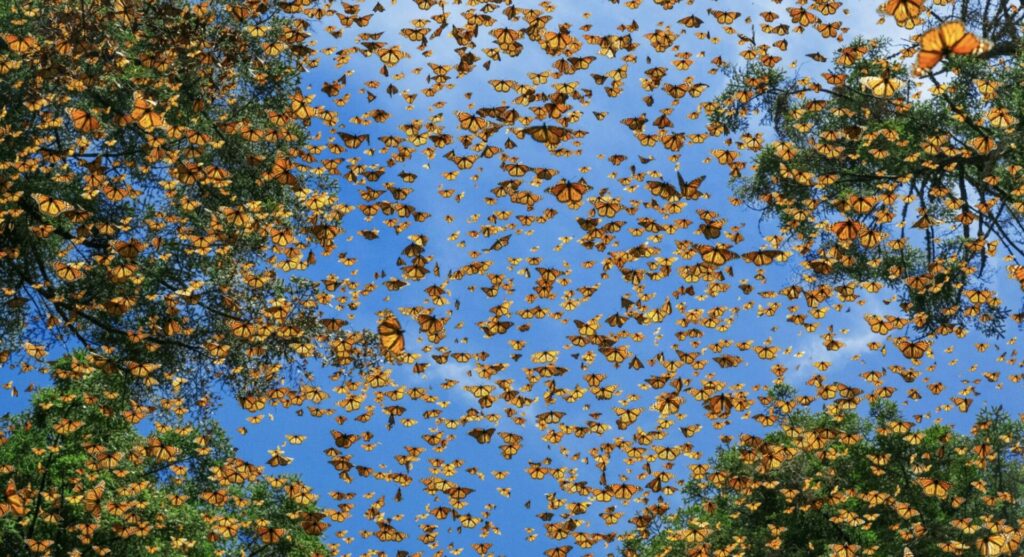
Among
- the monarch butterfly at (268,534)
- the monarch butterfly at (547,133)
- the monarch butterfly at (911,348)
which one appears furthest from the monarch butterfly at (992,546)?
the monarch butterfly at (268,534)

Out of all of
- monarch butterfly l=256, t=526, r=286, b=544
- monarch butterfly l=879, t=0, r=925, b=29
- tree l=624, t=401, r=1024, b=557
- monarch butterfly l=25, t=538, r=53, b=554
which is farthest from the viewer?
tree l=624, t=401, r=1024, b=557

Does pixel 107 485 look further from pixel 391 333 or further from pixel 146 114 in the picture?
pixel 391 333

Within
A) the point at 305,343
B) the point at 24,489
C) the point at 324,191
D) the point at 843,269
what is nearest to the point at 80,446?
the point at 24,489

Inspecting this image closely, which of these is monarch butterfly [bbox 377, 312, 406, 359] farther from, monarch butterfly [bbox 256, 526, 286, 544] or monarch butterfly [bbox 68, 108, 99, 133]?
monarch butterfly [bbox 256, 526, 286, 544]

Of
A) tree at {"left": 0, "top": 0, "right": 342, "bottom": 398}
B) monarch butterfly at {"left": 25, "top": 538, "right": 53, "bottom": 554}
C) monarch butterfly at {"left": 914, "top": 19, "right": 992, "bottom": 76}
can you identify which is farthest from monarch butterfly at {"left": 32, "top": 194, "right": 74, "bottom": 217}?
monarch butterfly at {"left": 914, "top": 19, "right": 992, "bottom": 76}

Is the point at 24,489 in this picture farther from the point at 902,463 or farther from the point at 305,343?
the point at 902,463

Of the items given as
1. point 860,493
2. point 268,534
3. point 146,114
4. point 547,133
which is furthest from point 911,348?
point 268,534
